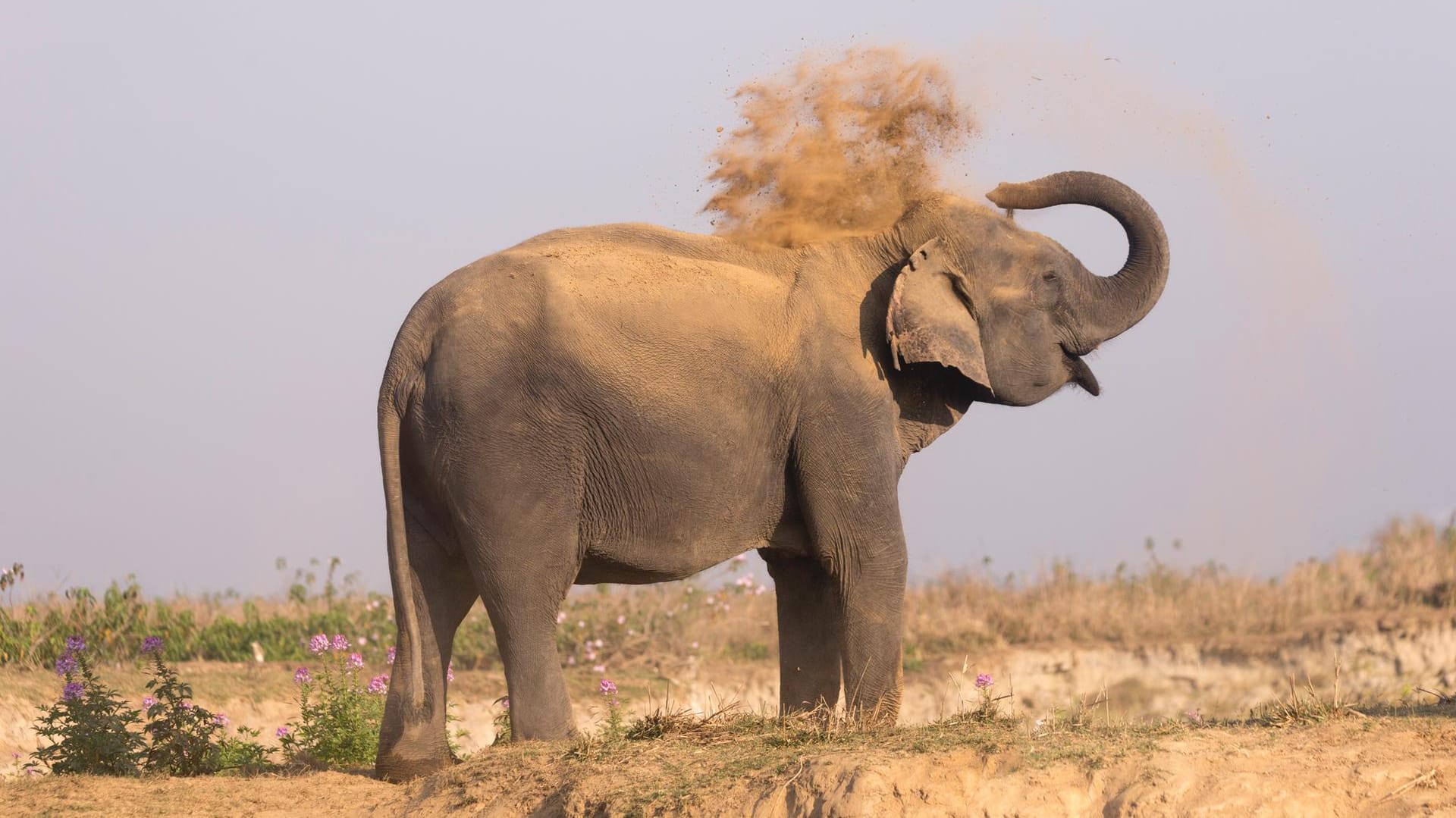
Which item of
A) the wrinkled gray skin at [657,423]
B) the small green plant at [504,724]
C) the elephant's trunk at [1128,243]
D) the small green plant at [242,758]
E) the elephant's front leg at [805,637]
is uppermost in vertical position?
the elephant's trunk at [1128,243]

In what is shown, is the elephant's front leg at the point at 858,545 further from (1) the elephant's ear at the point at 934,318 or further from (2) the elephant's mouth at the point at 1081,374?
(2) the elephant's mouth at the point at 1081,374

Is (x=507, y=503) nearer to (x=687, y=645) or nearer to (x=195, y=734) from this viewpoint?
(x=195, y=734)

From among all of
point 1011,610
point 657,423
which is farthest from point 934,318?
point 1011,610

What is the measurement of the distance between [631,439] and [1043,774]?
2831mm

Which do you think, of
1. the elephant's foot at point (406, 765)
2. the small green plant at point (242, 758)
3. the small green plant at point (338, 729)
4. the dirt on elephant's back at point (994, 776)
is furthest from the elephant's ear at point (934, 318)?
the small green plant at point (242, 758)

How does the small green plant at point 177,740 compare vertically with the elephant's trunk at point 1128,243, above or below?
below

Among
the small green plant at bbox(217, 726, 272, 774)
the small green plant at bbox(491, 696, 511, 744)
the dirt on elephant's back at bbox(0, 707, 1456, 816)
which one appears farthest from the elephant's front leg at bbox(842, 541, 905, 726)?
the small green plant at bbox(217, 726, 272, 774)

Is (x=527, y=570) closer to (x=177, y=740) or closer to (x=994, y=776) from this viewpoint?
(x=177, y=740)

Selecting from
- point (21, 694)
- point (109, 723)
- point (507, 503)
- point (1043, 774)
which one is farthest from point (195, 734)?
point (1043, 774)

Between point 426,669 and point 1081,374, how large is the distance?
13.1 feet

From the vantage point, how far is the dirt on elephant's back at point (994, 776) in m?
5.45

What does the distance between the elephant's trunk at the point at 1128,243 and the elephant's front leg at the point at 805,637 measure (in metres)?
2.02

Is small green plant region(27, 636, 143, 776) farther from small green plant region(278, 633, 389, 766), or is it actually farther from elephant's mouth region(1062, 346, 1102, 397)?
elephant's mouth region(1062, 346, 1102, 397)

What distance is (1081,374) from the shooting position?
8.94 m
